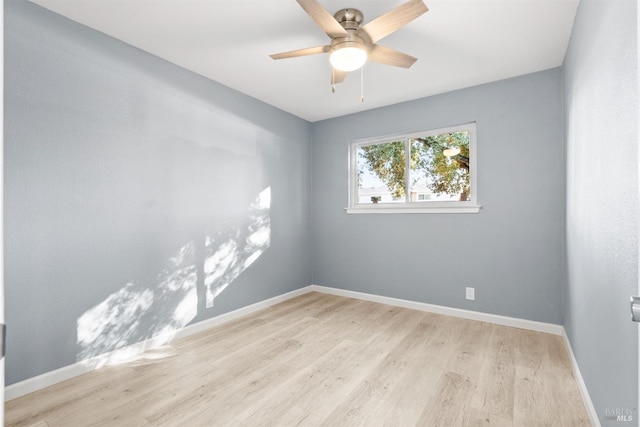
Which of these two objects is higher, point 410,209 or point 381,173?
point 381,173

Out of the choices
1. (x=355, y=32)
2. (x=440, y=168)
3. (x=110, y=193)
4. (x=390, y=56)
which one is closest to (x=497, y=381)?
(x=440, y=168)

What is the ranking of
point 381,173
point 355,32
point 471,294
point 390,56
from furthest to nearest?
point 381,173 < point 471,294 < point 390,56 < point 355,32

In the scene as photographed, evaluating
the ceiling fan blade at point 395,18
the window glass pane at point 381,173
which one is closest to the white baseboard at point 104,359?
the window glass pane at point 381,173

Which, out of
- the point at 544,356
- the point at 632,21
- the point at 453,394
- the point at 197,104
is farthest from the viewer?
the point at 197,104

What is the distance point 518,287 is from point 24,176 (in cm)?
404

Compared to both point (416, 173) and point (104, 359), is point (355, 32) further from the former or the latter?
point (104, 359)

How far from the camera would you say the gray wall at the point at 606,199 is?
1141 millimetres

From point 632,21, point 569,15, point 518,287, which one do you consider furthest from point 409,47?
point 518,287

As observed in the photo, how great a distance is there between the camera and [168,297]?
8.97ft

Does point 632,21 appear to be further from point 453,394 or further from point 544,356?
point 544,356

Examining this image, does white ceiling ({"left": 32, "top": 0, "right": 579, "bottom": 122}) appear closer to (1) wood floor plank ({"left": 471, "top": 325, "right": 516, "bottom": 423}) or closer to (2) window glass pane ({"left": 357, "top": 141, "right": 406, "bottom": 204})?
(2) window glass pane ({"left": 357, "top": 141, "right": 406, "bottom": 204})

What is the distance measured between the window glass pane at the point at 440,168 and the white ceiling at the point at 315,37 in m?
0.56

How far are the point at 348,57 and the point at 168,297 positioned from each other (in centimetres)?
241

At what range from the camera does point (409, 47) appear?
2535 millimetres
